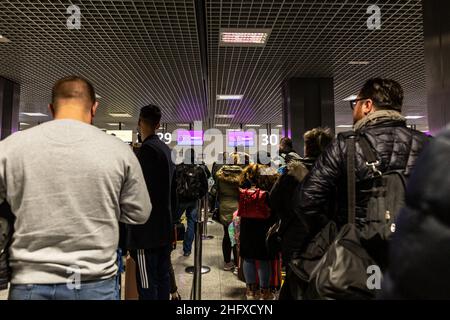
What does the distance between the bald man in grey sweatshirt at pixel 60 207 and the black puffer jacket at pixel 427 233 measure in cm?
102

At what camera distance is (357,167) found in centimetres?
141

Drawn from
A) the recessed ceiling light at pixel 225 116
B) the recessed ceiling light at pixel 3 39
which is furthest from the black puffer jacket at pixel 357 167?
the recessed ceiling light at pixel 225 116

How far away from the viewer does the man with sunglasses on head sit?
1.39 m

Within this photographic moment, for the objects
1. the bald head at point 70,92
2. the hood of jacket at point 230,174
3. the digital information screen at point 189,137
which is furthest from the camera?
the digital information screen at point 189,137

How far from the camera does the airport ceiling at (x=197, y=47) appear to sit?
3529 mm

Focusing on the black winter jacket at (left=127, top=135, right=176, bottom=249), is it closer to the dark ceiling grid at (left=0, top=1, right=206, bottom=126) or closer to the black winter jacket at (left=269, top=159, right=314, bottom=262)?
the black winter jacket at (left=269, top=159, right=314, bottom=262)

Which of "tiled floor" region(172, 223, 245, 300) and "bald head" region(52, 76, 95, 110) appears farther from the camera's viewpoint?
"tiled floor" region(172, 223, 245, 300)

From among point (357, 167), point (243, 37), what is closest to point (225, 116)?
point (243, 37)

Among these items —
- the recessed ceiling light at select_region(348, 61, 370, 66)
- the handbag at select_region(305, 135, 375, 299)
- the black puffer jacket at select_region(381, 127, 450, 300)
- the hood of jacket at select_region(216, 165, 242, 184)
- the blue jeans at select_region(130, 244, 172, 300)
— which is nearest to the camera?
the black puffer jacket at select_region(381, 127, 450, 300)

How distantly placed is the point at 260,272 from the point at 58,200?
2.31 metres

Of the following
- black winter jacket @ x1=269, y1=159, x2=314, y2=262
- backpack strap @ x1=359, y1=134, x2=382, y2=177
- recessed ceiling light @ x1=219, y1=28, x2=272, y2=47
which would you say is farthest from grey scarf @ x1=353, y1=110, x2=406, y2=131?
recessed ceiling light @ x1=219, y1=28, x2=272, y2=47

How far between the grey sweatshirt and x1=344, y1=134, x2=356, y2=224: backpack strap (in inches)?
38.5

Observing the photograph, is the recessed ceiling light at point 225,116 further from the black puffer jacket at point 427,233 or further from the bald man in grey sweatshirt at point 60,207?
the black puffer jacket at point 427,233

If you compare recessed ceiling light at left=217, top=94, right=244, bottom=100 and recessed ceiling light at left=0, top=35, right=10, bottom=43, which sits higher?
recessed ceiling light at left=217, top=94, right=244, bottom=100
